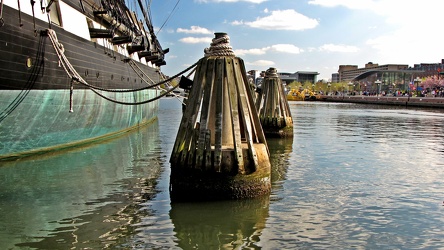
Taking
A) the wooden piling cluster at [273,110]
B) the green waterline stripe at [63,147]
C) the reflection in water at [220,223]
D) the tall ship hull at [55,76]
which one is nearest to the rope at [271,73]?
the wooden piling cluster at [273,110]

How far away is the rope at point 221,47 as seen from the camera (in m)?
10.7

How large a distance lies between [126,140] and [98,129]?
7.92ft

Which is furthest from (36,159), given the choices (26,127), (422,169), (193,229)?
(422,169)

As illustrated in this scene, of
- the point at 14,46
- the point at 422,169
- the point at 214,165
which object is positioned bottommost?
the point at 422,169

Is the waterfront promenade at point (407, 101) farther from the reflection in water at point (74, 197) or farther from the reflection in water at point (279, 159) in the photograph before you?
the reflection in water at point (74, 197)

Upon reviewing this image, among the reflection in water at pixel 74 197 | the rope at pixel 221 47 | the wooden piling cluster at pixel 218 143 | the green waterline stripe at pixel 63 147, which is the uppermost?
the rope at pixel 221 47

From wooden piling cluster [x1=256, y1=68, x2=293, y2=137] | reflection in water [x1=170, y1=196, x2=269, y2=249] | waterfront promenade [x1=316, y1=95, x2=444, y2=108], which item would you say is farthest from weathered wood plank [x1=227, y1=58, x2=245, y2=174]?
waterfront promenade [x1=316, y1=95, x2=444, y2=108]

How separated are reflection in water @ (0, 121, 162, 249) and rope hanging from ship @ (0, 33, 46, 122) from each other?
1.78 meters

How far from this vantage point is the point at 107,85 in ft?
71.9

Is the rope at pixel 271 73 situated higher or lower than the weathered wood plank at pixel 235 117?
higher

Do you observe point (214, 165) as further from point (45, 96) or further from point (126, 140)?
point (126, 140)

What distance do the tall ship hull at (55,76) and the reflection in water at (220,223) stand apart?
3966mm

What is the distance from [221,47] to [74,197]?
16.9ft

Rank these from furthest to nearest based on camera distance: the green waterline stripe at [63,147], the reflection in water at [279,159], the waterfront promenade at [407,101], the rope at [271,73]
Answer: the waterfront promenade at [407,101]
the rope at [271,73]
the green waterline stripe at [63,147]
the reflection in water at [279,159]
